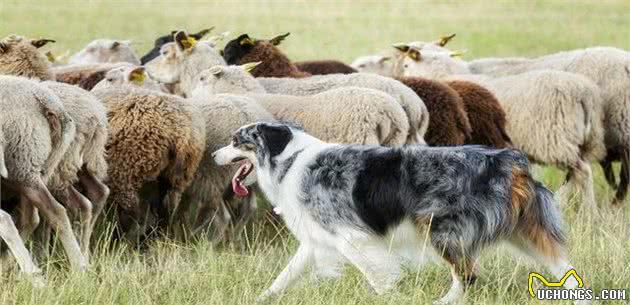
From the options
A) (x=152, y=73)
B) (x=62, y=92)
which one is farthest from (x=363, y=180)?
(x=152, y=73)

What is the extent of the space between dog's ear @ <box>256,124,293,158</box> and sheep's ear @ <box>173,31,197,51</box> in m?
4.41

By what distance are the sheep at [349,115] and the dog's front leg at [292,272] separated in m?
2.24

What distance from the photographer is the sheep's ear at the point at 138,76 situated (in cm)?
989

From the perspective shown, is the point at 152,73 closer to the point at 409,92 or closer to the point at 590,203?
the point at 409,92

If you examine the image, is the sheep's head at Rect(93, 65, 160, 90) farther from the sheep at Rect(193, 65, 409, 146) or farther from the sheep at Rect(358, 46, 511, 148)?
the sheep at Rect(358, 46, 511, 148)

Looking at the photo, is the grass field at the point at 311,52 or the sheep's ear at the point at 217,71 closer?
the grass field at the point at 311,52

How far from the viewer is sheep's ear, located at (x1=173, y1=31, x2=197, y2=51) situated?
10914 mm

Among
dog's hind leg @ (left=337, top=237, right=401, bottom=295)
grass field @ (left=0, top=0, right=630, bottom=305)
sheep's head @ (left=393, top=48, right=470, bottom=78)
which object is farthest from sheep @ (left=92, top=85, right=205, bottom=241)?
sheep's head @ (left=393, top=48, right=470, bottom=78)

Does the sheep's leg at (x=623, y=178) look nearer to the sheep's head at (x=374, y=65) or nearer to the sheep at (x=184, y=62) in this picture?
the sheep at (x=184, y=62)

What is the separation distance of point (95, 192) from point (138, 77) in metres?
2.28

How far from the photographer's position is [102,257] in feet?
23.1

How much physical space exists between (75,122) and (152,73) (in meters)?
3.62

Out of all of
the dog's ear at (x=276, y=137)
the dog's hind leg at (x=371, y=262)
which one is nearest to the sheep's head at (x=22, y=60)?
the dog's ear at (x=276, y=137)

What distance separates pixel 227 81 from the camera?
10.0 meters
